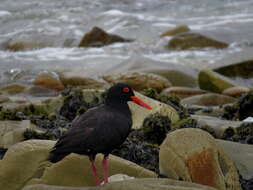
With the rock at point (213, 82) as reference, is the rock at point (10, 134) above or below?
above

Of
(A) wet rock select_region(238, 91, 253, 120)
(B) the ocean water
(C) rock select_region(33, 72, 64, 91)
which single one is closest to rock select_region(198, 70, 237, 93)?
(B) the ocean water

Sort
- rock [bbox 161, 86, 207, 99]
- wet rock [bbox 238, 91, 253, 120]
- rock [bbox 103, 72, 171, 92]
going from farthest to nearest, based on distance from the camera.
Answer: rock [bbox 103, 72, 171, 92], rock [bbox 161, 86, 207, 99], wet rock [bbox 238, 91, 253, 120]

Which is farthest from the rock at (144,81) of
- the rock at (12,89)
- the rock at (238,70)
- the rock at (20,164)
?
the rock at (20,164)

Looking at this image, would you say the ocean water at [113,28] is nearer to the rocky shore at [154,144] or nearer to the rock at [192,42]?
the rock at [192,42]

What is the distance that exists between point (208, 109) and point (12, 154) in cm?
387

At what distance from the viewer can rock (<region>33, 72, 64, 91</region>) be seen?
33.0 feet

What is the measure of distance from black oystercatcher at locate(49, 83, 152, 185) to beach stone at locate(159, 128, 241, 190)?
18.3 inches

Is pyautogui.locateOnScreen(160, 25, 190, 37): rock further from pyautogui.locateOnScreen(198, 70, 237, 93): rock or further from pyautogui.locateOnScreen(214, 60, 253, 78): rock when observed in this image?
pyautogui.locateOnScreen(198, 70, 237, 93): rock

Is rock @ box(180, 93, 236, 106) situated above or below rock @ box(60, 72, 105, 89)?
below

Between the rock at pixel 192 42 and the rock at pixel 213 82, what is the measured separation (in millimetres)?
4224

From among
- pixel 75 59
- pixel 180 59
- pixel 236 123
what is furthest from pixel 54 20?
pixel 236 123

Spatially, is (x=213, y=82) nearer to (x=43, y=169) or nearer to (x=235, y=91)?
(x=235, y=91)

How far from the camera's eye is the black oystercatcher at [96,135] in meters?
3.62

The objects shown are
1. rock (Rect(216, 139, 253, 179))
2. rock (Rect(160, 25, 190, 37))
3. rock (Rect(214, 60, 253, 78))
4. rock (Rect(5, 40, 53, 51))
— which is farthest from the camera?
rock (Rect(160, 25, 190, 37))
